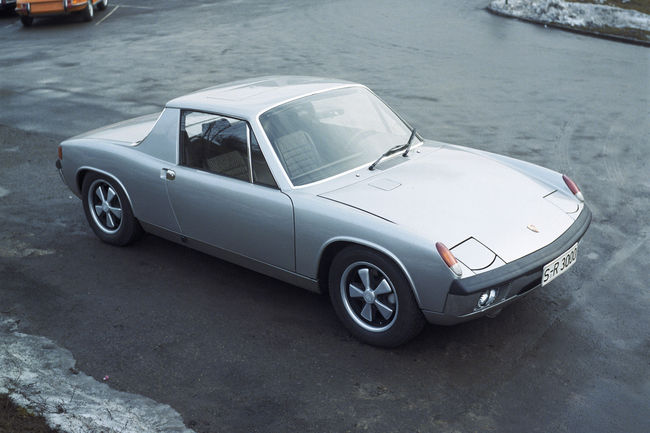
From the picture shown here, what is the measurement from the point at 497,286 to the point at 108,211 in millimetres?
3602

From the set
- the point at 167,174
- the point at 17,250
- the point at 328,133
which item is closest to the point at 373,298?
the point at 328,133

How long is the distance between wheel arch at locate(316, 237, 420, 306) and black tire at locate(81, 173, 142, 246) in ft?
6.69

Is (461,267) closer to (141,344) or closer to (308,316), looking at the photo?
(308,316)

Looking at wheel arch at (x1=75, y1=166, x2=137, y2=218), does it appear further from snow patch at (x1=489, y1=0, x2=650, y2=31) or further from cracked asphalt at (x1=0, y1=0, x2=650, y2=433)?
snow patch at (x1=489, y1=0, x2=650, y2=31)

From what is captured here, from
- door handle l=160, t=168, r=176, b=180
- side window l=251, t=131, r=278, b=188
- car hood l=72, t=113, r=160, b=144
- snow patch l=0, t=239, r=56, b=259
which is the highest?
side window l=251, t=131, r=278, b=188

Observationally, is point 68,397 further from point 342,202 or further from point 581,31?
point 581,31

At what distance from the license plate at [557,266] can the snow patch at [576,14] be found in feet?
49.6

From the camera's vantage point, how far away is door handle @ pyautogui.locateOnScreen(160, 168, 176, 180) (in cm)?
556

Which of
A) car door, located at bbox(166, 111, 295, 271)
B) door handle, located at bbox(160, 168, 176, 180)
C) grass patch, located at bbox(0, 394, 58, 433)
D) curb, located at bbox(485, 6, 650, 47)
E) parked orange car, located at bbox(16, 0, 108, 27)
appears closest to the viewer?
grass patch, located at bbox(0, 394, 58, 433)

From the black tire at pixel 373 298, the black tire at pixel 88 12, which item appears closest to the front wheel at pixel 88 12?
the black tire at pixel 88 12

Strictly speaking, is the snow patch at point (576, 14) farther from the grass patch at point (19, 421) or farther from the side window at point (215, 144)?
the grass patch at point (19, 421)

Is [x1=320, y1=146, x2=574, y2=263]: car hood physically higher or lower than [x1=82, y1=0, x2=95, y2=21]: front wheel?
higher

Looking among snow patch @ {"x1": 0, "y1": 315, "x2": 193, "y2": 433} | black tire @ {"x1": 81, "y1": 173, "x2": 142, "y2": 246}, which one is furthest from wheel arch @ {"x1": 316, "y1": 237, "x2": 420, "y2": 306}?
black tire @ {"x1": 81, "y1": 173, "x2": 142, "y2": 246}

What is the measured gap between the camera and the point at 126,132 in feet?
21.3
